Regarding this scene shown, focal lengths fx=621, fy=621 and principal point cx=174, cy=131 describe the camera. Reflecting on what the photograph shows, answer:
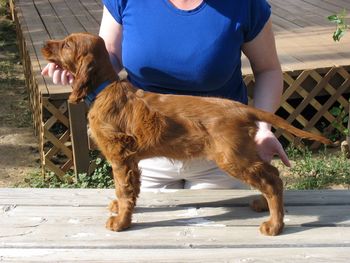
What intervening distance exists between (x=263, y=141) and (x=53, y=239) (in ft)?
2.93

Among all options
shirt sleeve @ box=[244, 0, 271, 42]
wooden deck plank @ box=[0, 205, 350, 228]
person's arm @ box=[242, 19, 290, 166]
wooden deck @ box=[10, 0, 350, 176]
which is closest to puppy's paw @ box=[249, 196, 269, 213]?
wooden deck plank @ box=[0, 205, 350, 228]

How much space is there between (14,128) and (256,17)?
470 cm

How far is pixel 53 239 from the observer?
7.80 ft

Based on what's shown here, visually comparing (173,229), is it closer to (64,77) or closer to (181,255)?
(181,255)

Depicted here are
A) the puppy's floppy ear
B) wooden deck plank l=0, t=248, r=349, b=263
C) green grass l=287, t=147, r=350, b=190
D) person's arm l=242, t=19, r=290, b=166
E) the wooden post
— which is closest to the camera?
wooden deck plank l=0, t=248, r=349, b=263

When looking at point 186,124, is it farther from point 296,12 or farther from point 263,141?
point 296,12

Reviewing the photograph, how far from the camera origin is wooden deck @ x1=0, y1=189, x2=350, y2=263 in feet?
7.42

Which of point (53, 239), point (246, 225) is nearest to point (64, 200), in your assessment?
point (53, 239)

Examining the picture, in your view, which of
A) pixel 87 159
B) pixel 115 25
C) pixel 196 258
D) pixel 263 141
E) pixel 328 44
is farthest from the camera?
pixel 328 44

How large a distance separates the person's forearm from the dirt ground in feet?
10.3

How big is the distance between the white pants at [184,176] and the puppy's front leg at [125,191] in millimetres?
513

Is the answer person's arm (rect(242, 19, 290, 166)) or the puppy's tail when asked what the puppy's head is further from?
person's arm (rect(242, 19, 290, 166))

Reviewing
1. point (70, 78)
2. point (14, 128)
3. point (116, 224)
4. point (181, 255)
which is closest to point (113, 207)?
point (116, 224)

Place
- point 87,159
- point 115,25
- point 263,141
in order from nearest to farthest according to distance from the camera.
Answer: point 263,141 < point 115,25 < point 87,159
